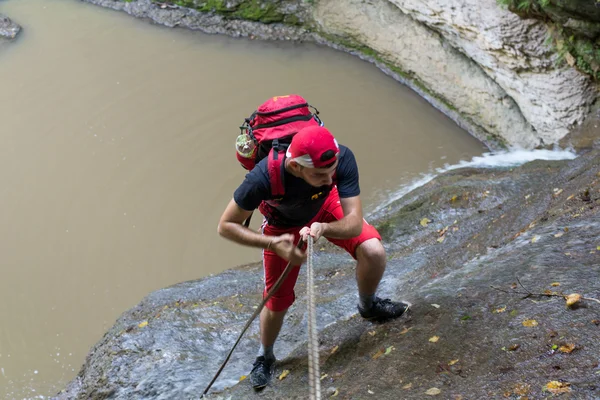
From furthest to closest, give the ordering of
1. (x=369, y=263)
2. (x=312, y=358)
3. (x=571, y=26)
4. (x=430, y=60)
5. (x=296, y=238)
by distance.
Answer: (x=430, y=60), (x=571, y=26), (x=369, y=263), (x=296, y=238), (x=312, y=358)

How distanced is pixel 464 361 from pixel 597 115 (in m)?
6.92

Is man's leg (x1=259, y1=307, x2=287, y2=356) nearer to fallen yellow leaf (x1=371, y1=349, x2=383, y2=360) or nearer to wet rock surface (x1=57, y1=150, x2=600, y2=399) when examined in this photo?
wet rock surface (x1=57, y1=150, x2=600, y2=399)

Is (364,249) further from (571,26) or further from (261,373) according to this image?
(571,26)

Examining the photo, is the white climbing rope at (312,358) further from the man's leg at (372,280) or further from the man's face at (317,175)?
the man's leg at (372,280)

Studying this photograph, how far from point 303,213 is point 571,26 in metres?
6.48

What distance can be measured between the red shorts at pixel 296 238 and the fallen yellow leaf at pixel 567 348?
1.27 meters

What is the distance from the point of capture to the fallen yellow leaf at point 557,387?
266 centimetres

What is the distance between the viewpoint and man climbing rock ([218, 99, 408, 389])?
122 inches

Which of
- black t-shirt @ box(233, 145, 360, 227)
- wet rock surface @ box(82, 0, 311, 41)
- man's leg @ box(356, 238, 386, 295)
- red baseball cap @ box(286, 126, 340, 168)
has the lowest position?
man's leg @ box(356, 238, 386, 295)

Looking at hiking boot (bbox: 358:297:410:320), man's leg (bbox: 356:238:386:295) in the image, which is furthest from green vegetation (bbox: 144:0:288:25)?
man's leg (bbox: 356:238:386:295)

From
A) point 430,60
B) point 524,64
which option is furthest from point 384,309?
point 430,60

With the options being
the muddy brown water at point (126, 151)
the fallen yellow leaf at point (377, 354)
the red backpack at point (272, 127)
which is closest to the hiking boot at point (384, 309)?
the fallen yellow leaf at point (377, 354)

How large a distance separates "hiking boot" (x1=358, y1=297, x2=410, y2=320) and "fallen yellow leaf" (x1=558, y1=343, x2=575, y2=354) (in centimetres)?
128

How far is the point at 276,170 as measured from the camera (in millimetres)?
3193
